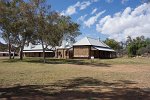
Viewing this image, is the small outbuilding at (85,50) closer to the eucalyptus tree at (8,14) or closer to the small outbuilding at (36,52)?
the small outbuilding at (36,52)

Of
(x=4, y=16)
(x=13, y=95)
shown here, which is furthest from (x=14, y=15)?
(x=13, y=95)

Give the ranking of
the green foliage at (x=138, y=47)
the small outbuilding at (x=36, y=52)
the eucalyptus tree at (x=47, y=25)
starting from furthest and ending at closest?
the green foliage at (x=138, y=47)
the small outbuilding at (x=36, y=52)
the eucalyptus tree at (x=47, y=25)

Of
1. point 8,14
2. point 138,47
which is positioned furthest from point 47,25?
point 138,47

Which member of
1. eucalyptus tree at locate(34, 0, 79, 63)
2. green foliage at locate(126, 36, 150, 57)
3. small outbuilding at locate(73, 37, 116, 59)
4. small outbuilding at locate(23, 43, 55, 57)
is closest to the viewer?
eucalyptus tree at locate(34, 0, 79, 63)

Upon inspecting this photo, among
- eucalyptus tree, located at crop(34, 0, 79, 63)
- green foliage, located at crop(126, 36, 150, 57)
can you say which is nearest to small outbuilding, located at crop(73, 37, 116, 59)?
eucalyptus tree, located at crop(34, 0, 79, 63)

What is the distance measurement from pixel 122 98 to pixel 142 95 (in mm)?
1194

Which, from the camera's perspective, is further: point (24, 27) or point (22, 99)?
point (24, 27)

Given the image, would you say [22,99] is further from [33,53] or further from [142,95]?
[33,53]

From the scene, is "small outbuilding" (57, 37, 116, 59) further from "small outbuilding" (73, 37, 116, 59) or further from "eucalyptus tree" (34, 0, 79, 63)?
"eucalyptus tree" (34, 0, 79, 63)

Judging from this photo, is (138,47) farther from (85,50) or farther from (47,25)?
(47,25)

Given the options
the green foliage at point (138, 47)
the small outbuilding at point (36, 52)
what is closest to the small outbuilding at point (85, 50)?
the small outbuilding at point (36, 52)

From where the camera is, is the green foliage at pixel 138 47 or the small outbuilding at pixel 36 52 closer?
the small outbuilding at pixel 36 52

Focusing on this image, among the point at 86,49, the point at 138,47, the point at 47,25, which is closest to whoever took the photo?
the point at 47,25

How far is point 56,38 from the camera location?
50.3 meters
